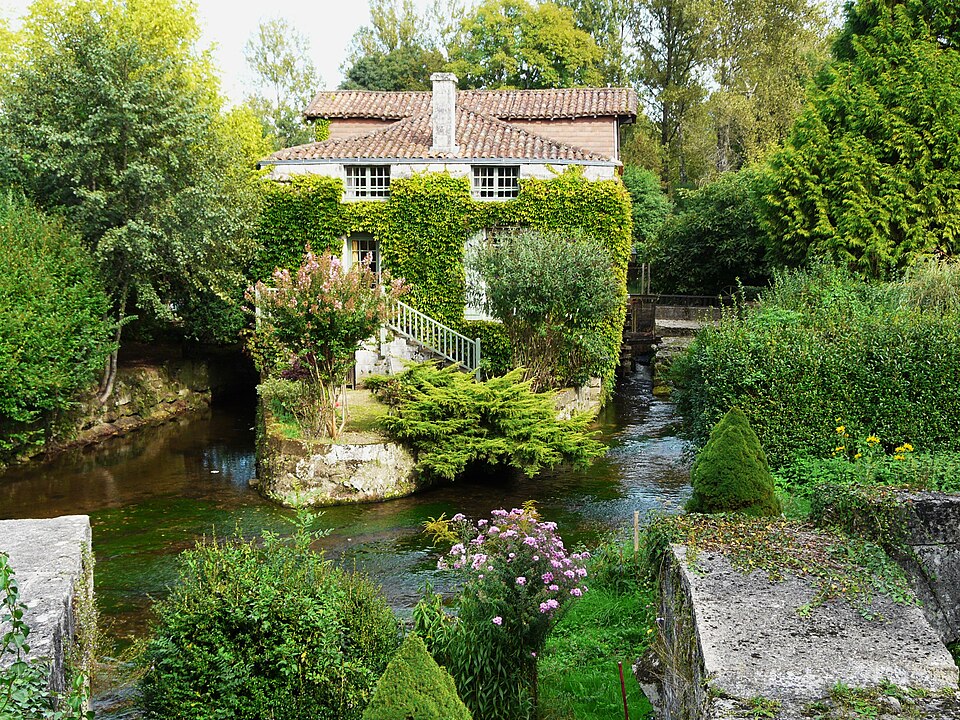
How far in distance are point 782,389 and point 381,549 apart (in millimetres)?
5979

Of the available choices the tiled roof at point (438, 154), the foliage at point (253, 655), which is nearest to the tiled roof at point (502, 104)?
the tiled roof at point (438, 154)

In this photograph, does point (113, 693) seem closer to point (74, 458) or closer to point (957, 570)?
point (957, 570)

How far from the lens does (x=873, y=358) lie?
11.6 metres

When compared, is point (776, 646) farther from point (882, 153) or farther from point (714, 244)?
point (714, 244)

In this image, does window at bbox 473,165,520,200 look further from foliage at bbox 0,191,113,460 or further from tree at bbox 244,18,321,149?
tree at bbox 244,18,321,149

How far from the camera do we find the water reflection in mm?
10773

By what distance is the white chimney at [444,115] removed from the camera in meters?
20.6

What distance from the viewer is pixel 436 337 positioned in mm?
20203

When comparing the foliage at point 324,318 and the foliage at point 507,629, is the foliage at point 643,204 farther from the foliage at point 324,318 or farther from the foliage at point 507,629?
the foliage at point 507,629

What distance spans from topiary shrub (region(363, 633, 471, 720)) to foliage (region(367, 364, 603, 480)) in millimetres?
9428

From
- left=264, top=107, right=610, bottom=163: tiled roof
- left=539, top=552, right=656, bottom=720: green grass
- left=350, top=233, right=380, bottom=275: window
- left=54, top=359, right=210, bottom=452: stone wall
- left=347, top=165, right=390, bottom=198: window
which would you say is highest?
left=264, top=107, right=610, bottom=163: tiled roof

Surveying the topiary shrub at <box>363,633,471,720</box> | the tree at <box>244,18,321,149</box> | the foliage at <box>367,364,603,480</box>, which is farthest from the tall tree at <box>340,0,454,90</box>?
the topiary shrub at <box>363,633,471,720</box>

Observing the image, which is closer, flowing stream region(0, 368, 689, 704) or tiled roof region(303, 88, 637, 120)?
flowing stream region(0, 368, 689, 704)

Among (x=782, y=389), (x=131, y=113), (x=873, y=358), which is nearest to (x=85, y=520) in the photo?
(x=782, y=389)
